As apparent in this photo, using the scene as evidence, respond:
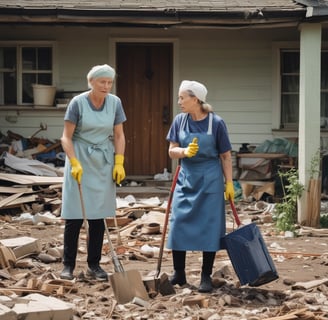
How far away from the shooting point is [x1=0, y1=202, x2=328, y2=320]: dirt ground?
19.8 feet

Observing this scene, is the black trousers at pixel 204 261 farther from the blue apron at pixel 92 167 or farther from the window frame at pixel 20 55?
the window frame at pixel 20 55

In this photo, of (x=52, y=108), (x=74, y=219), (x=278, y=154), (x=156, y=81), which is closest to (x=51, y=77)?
(x=52, y=108)

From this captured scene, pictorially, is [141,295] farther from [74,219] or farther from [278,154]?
[278,154]

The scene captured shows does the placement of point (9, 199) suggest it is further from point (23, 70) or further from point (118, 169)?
point (118, 169)

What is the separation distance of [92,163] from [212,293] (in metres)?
1.56

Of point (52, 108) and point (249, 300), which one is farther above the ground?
point (52, 108)

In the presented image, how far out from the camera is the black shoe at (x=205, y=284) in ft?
22.0

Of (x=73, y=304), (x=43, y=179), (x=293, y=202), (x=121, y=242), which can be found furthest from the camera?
(x=43, y=179)

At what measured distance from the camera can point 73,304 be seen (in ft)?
20.4

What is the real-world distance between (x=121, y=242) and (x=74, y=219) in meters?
2.43

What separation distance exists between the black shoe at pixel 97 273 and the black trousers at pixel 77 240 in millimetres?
43

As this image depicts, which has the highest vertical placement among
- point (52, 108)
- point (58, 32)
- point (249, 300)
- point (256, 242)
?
point (58, 32)

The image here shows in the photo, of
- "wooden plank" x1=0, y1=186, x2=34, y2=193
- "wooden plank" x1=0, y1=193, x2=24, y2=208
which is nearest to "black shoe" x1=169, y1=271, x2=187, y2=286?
"wooden plank" x1=0, y1=193, x2=24, y2=208

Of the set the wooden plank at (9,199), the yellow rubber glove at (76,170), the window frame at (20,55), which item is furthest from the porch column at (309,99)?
the yellow rubber glove at (76,170)
